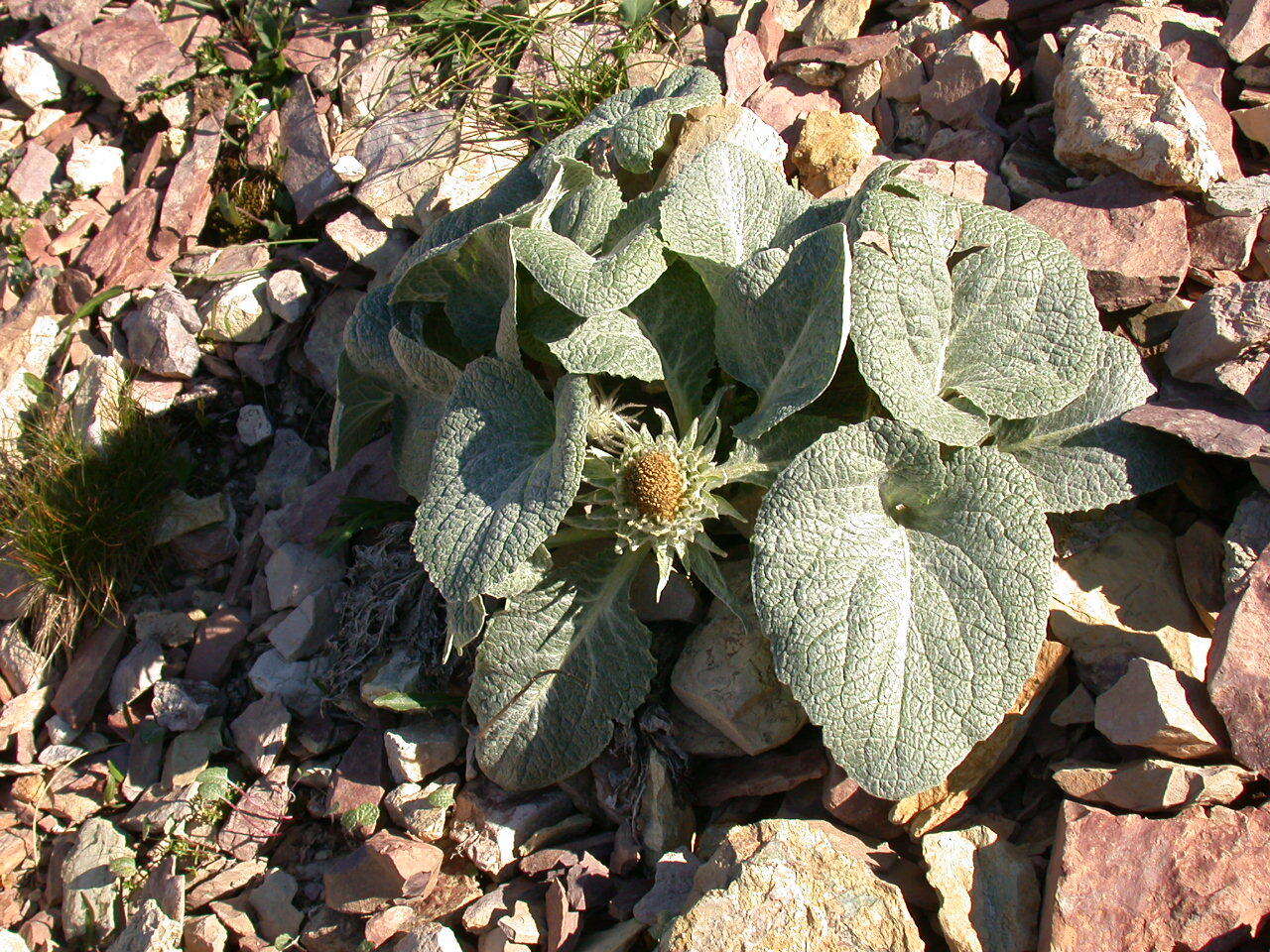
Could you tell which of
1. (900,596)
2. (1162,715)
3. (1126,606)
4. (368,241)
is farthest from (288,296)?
(1162,715)

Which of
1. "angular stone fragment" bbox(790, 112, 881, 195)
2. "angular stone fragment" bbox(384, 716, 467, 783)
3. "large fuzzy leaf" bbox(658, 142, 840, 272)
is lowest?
"angular stone fragment" bbox(384, 716, 467, 783)

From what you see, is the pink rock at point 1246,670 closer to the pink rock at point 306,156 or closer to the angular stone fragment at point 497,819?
the angular stone fragment at point 497,819

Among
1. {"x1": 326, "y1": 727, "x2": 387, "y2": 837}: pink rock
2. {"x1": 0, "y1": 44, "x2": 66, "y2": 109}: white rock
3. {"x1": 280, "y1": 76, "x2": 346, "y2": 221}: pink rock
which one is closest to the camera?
{"x1": 326, "y1": 727, "x2": 387, "y2": 837}: pink rock

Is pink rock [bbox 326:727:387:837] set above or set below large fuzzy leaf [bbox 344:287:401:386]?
below

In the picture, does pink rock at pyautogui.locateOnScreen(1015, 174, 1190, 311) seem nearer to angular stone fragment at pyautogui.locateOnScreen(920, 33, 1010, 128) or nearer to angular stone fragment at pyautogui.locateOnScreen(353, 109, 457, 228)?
angular stone fragment at pyautogui.locateOnScreen(920, 33, 1010, 128)

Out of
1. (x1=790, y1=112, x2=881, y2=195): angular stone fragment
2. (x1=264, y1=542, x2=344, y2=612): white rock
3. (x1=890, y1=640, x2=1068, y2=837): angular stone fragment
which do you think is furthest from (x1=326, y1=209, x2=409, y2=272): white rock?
(x1=890, y1=640, x2=1068, y2=837): angular stone fragment

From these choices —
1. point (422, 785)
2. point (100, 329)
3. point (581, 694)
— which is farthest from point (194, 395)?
point (581, 694)

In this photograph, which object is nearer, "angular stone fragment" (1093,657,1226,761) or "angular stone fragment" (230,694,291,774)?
"angular stone fragment" (1093,657,1226,761)
